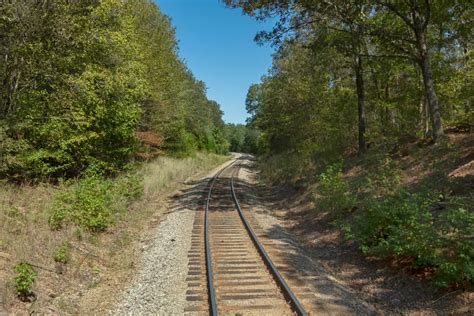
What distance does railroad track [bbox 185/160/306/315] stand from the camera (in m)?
6.19

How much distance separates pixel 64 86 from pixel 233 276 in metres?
10.4

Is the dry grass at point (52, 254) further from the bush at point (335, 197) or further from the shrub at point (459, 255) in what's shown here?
the bush at point (335, 197)

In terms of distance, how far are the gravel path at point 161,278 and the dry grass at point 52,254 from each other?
383 mm

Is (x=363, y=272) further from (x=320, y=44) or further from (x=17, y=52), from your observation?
(x=17, y=52)

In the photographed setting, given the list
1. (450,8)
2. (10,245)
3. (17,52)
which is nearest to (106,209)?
(10,245)

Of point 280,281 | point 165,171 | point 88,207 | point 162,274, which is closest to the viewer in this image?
point 280,281

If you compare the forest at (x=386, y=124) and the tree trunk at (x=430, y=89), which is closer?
the forest at (x=386, y=124)

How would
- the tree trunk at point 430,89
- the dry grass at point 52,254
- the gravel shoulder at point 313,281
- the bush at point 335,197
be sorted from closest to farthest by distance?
1. the gravel shoulder at point 313,281
2. the dry grass at point 52,254
3. the bush at point 335,197
4. the tree trunk at point 430,89

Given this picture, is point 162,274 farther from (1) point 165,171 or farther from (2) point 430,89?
(1) point 165,171

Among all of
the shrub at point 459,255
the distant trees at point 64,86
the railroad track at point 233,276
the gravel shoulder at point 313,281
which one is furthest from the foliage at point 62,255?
the shrub at point 459,255

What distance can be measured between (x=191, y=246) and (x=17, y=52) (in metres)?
8.95

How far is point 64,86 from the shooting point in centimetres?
1379

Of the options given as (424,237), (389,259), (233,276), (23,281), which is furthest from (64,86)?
(424,237)

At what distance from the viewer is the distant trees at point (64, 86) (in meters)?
12.0
